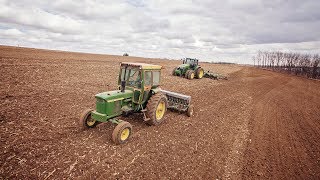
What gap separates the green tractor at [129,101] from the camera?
27.7 feet

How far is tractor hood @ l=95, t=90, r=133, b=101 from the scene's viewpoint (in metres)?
8.46

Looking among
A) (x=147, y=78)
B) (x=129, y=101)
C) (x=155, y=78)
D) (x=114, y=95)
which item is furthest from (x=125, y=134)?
(x=155, y=78)

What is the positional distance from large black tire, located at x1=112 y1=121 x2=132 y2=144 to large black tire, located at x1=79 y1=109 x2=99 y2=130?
163 cm

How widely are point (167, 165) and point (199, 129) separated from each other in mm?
3588

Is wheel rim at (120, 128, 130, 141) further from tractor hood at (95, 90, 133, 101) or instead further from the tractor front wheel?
the tractor front wheel

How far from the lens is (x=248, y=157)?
826cm

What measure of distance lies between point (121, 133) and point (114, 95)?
4.88 ft

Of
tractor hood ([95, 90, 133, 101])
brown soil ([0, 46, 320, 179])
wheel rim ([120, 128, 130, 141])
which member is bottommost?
brown soil ([0, 46, 320, 179])

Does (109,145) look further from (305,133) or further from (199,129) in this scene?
(305,133)

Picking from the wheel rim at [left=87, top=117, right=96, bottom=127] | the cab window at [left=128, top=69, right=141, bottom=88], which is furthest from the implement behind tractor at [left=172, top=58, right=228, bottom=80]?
the wheel rim at [left=87, top=117, right=96, bottom=127]

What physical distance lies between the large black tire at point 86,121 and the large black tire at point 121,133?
5.34 feet

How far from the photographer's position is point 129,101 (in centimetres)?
958

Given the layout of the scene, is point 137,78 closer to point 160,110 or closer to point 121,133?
point 160,110

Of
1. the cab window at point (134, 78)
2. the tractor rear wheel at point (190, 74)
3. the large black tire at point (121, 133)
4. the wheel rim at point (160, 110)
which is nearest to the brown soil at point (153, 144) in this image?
the large black tire at point (121, 133)
